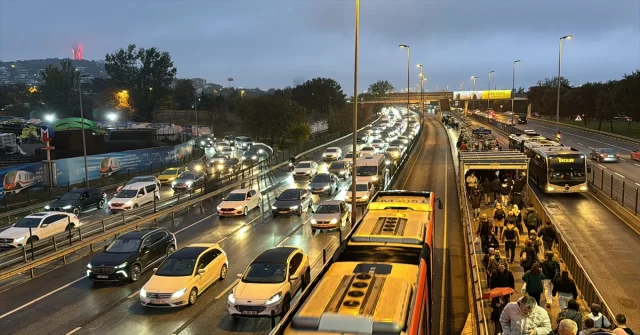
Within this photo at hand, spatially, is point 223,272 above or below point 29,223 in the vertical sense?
below

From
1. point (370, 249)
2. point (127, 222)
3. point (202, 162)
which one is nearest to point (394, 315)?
point (370, 249)

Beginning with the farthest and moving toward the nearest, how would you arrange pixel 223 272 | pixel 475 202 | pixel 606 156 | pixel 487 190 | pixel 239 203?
1. pixel 606 156
2. pixel 239 203
3. pixel 487 190
4. pixel 475 202
5. pixel 223 272

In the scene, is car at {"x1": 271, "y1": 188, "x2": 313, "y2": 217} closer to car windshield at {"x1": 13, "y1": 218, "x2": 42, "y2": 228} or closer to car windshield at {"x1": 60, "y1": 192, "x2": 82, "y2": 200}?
car windshield at {"x1": 13, "y1": 218, "x2": 42, "y2": 228}

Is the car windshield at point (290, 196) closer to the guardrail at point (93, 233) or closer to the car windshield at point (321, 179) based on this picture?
the guardrail at point (93, 233)

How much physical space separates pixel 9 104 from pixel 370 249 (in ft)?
444

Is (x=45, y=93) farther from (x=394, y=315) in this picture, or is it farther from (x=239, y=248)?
(x=394, y=315)

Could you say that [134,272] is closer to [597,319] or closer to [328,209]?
[328,209]

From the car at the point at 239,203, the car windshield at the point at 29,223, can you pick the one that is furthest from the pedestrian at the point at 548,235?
the car windshield at the point at 29,223

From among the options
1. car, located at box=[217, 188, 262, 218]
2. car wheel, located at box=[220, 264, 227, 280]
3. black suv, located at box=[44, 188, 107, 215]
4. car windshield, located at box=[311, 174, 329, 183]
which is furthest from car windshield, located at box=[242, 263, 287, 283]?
A: car windshield, located at box=[311, 174, 329, 183]

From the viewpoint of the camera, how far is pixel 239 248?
2228 centimetres

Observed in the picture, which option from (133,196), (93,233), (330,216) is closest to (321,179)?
(330,216)

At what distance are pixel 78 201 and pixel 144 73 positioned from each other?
92.4 meters

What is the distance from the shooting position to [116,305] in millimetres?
15641

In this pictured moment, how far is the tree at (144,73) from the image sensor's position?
11519cm
